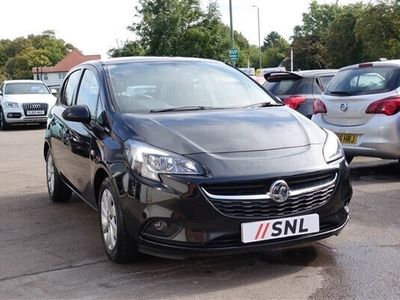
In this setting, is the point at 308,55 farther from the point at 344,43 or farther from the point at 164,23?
the point at 164,23

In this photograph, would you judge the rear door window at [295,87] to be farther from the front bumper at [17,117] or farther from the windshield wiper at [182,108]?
the front bumper at [17,117]

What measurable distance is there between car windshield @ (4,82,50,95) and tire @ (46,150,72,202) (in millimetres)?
13208

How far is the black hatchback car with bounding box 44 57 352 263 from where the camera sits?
3744mm

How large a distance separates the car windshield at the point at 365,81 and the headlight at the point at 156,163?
417 centimetres

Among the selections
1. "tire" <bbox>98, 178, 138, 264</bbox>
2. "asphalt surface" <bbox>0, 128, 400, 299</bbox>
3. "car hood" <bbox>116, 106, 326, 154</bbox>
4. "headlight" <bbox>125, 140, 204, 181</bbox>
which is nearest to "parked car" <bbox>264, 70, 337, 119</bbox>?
"asphalt surface" <bbox>0, 128, 400, 299</bbox>

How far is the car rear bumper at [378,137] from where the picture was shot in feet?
23.0

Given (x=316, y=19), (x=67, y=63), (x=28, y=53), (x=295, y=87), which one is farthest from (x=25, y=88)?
(x=67, y=63)

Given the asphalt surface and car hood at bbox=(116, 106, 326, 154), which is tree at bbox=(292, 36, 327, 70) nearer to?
the asphalt surface

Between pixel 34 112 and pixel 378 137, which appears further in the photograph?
pixel 34 112

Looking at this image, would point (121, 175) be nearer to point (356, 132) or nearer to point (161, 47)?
point (356, 132)

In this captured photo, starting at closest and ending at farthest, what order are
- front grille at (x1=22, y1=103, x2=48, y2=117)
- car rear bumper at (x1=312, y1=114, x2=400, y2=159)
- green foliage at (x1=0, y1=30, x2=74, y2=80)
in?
1. car rear bumper at (x1=312, y1=114, x2=400, y2=159)
2. front grille at (x1=22, y1=103, x2=48, y2=117)
3. green foliage at (x1=0, y1=30, x2=74, y2=80)

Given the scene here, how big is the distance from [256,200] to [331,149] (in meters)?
0.86

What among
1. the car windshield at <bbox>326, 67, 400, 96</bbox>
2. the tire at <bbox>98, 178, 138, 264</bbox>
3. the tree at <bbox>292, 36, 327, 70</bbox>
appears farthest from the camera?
the tree at <bbox>292, 36, 327, 70</bbox>

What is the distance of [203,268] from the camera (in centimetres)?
421
